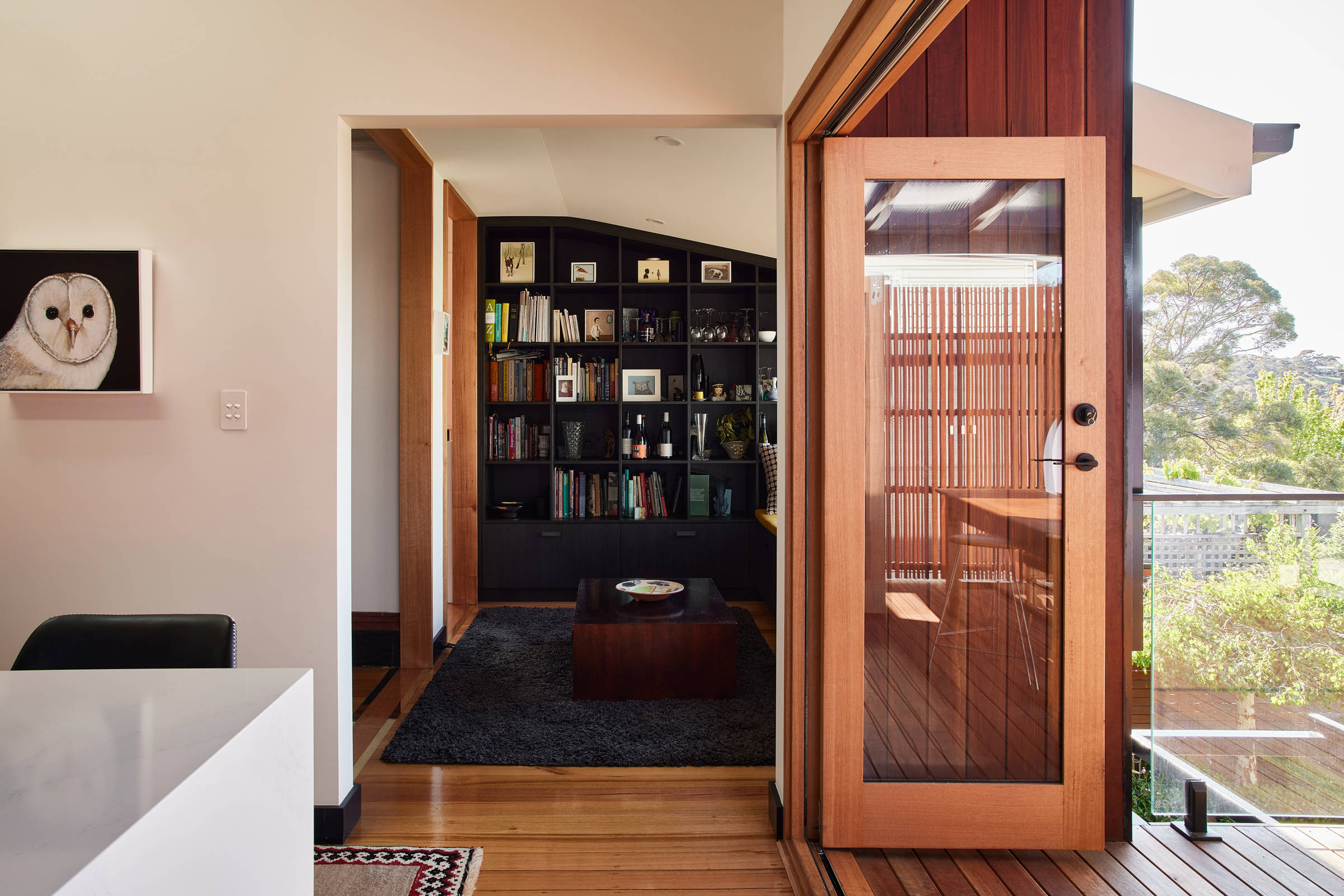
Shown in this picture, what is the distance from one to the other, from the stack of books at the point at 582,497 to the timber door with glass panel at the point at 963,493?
309cm

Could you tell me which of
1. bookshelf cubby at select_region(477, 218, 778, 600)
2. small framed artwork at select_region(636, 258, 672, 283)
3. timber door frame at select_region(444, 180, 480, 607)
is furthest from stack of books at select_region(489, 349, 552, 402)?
small framed artwork at select_region(636, 258, 672, 283)

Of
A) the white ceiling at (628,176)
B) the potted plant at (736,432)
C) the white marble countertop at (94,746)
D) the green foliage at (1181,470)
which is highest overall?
the white ceiling at (628,176)

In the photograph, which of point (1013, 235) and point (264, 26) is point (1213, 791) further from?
point (264, 26)

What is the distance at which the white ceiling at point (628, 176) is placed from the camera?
10.9ft

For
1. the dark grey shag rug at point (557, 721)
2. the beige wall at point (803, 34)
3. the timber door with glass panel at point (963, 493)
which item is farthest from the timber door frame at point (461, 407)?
the timber door with glass panel at point (963, 493)

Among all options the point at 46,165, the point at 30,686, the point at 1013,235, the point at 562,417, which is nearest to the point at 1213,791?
the point at 1013,235

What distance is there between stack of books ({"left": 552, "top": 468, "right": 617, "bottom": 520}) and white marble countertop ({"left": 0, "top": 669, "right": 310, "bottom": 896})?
12.5 feet

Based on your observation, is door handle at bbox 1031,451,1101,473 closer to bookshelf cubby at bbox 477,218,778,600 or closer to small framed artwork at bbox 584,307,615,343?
bookshelf cubby at bbox 477,218,778,600

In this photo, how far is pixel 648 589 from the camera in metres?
3.53

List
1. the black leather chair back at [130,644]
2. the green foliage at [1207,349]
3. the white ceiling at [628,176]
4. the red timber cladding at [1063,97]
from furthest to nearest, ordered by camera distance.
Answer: the white ceiling at [628,176], the red timber cladding at [1063,97], the black leather chair back at [130,644], the green foliage at [1207,349]

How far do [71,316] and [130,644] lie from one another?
3.78 feet

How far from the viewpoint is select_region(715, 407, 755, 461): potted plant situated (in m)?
5.09

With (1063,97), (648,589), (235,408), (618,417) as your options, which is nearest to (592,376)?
(618,417)

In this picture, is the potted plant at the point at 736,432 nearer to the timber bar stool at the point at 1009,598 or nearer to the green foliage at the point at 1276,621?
the timber bar stool at the point at 1009,598
